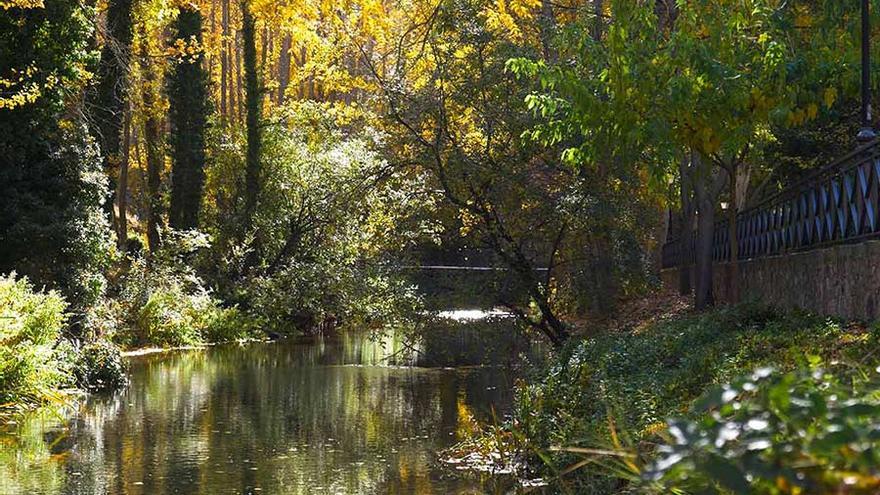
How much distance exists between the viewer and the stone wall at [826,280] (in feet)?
35.4

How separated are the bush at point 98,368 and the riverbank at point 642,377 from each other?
8.12 metres

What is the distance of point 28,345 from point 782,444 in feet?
51.1

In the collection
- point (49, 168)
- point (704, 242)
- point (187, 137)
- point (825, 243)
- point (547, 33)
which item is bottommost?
point (825, 243)

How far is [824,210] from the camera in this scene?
13.1m

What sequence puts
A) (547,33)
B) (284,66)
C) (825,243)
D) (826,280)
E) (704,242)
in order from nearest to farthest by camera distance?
(826,280)
(825,243)
(704,242)
(547,33)
(284,66)

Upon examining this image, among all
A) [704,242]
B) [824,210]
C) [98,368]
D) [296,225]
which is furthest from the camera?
[296,225]

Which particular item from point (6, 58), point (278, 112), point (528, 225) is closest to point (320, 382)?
point (528, 225)

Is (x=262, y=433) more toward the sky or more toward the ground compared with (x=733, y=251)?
more toward the ground

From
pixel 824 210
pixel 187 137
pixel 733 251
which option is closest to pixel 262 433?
pixel 824 210

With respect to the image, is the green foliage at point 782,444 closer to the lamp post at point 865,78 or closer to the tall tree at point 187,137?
the lamp post at point 865,78

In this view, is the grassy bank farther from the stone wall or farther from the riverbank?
the stone wall

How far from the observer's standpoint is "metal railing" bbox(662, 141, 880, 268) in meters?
11.1

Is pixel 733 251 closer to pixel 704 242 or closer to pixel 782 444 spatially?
pixel 704 242

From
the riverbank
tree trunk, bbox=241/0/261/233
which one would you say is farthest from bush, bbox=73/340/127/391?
tree trunk, bbox=241/0/261/233
